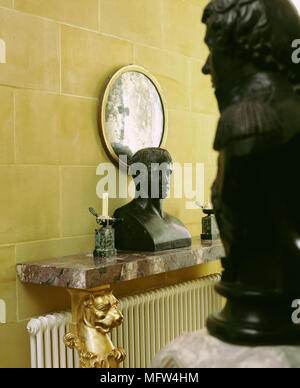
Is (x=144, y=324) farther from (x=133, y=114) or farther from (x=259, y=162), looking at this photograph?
(x=259, y=162)

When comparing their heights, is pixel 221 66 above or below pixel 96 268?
above

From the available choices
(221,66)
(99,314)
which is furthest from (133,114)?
(221,66)

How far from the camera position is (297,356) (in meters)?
0.98

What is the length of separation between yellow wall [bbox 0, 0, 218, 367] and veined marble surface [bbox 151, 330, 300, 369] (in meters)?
2.06

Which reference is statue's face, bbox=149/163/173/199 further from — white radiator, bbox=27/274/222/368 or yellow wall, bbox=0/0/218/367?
white radiator, bbox=27/274/222/368

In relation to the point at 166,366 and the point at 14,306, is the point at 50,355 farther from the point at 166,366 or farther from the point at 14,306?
the point at 166,366

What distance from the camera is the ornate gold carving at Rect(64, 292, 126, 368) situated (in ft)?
9.18

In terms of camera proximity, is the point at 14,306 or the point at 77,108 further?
the point at 77,108

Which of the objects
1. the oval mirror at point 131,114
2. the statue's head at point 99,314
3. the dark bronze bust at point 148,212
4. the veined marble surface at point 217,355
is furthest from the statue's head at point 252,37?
the oval mirror at point 131,114

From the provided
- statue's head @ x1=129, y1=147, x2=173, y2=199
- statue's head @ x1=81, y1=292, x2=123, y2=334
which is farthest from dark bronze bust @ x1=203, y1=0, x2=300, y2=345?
statue's head @ x1=129, y1=147, x2=173, y2=199

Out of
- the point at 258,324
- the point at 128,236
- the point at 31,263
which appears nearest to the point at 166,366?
the point at 258,324

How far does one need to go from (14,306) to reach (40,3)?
1.96m

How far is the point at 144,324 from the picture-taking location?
3.69 metres

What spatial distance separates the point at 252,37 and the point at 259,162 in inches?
10.1
